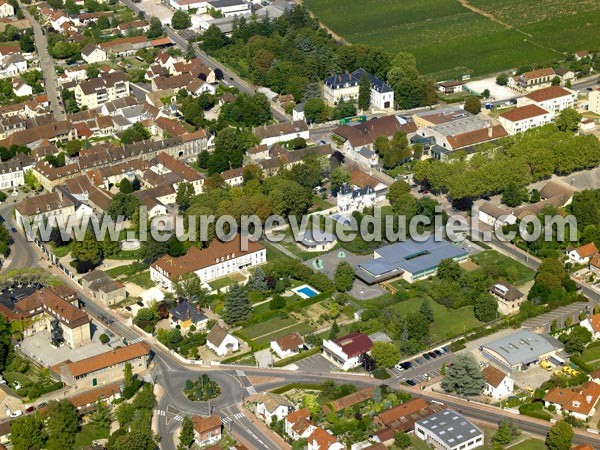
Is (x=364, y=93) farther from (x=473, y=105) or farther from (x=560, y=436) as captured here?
(x=560, y=436)

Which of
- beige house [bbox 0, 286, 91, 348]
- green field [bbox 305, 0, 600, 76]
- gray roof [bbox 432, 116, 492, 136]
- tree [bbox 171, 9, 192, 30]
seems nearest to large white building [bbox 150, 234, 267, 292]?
beige house [bbox 0, 286, 91, 348]

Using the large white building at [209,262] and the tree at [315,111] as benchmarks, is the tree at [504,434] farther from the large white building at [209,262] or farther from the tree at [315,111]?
the tree at [315,111]

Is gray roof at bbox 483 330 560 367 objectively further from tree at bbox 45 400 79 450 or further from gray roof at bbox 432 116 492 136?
gray roof at bbox 432 116 492 136

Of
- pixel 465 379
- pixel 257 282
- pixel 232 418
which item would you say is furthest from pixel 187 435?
pixel 257 282

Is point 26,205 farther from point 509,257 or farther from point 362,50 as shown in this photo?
point 362,50

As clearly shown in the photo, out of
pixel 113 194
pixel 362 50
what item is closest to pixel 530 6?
pixel 362 50
